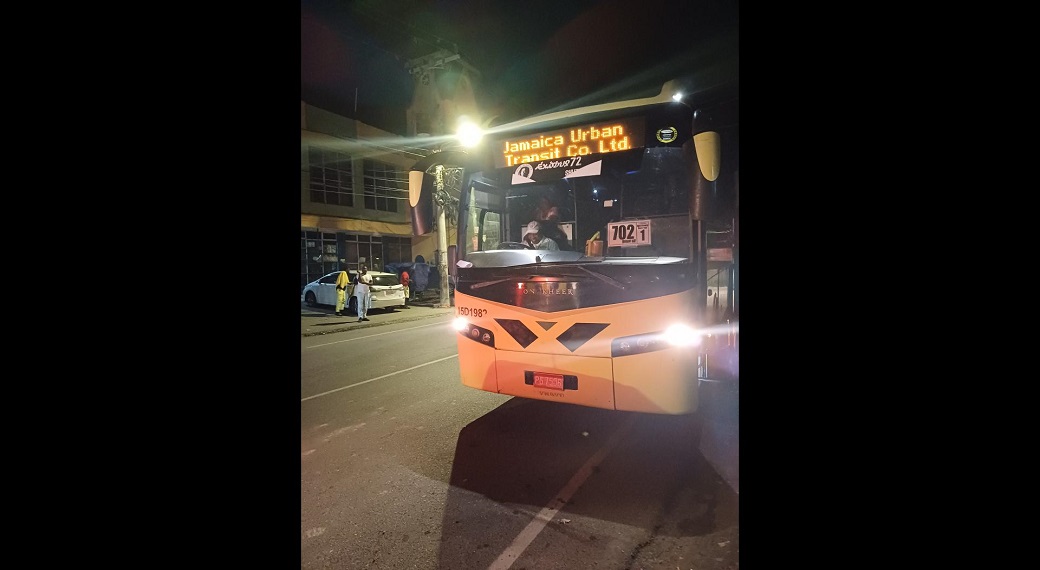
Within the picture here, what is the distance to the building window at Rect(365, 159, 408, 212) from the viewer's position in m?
26.3

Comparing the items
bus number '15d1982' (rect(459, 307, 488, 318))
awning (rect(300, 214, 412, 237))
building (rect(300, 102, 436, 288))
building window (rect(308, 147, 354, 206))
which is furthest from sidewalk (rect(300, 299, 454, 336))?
bus number '15d1982' (rect(459, 307, 488, 318))

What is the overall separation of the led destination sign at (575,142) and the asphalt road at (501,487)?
2918mm

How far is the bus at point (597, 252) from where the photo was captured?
408cm

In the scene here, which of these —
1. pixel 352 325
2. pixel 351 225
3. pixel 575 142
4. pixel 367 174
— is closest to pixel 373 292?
pixel 352 325

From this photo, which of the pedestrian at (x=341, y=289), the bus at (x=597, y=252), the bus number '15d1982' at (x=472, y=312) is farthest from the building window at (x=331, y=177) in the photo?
the bus number '15d1982' at (x=472, y=312)

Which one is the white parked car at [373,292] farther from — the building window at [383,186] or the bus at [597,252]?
the bus at [597,252]

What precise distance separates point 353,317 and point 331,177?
38.1 ft

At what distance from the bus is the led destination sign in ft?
0.04

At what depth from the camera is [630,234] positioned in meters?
5.16

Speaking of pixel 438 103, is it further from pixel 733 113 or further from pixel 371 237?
pixel 733 113

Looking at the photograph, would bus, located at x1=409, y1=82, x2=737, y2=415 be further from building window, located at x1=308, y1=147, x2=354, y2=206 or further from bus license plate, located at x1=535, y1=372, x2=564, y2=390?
building window, located at x1=308, y1=147, x2=354, y2=206
